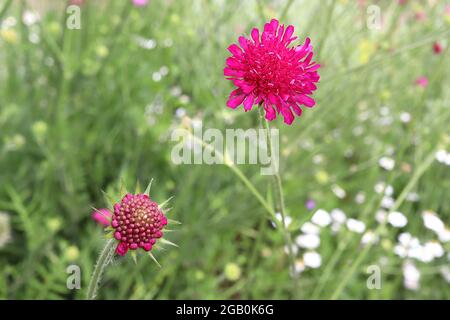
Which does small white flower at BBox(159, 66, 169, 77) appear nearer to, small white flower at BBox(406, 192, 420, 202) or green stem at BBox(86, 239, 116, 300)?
small white flower at BBox(406, 192, 420, 202)

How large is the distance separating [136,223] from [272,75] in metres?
0.23

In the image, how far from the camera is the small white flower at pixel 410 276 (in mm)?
1337

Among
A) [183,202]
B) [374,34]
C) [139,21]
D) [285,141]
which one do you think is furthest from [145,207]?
[374,34]

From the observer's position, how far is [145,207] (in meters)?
0.57

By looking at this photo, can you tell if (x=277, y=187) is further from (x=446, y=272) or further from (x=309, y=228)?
(x=446, y=272)

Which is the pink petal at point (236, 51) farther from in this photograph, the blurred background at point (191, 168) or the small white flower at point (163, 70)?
the small white flower at point (163, 70)

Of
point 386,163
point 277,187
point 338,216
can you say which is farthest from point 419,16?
point 277,187

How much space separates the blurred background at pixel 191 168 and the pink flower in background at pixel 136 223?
0.55 meters

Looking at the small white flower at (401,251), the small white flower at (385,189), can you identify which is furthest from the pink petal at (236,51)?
the small white flower at (401,251)

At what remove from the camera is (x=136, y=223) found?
1.83 ft

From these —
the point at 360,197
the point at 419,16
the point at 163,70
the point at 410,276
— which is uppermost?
the point at 419,16
